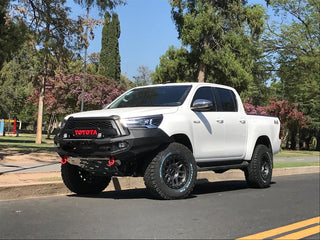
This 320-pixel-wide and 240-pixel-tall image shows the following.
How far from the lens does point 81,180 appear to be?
7258 millimetres

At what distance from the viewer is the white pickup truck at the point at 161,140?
243 inches

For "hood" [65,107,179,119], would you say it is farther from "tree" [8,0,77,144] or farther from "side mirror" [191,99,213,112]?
"tree" [8,0,77,144]

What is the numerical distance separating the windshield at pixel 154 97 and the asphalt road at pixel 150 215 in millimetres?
1690

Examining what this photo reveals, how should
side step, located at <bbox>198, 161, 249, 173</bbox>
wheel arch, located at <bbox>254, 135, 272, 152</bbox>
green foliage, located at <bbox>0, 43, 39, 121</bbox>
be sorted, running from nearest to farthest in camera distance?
side step, located at <bbox>198, 161, 249, 173</bbox>
wheel arch, located at <bbox>254, 135, 272, 152</bbox>
green foliage, located at <bbox>0, 43, 39, 121</bbox>

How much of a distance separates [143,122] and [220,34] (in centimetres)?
1800

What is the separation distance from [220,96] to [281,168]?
6.00 m

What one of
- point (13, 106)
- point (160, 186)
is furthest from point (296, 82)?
point (13, 106)

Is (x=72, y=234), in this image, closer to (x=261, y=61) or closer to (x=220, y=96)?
(x=220, y=96)

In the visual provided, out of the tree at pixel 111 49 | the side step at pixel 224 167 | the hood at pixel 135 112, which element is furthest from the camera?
the tree at pixel 111 49

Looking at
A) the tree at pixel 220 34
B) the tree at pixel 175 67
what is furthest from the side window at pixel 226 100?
the tree at pixel 175 67

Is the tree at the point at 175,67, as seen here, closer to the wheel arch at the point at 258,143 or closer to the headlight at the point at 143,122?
the wheel arch at the point at 258,143

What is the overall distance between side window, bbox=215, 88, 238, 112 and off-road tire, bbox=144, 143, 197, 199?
1.68 m

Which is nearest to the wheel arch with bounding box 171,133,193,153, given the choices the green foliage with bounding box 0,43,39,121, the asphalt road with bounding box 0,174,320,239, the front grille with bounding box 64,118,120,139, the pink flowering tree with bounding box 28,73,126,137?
the asphalt road with bounding box 0,174,320,239

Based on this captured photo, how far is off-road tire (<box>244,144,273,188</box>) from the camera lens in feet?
27.7
